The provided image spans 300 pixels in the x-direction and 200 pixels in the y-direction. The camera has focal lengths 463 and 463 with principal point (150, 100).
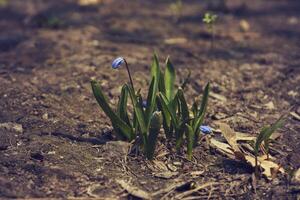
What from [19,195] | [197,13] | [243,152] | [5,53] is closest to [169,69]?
[243,152]

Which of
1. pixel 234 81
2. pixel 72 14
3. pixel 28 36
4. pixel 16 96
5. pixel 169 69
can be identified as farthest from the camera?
pixel 72 14

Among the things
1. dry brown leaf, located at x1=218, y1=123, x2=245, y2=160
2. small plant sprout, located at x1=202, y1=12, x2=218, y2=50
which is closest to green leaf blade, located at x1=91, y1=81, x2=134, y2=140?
dry brown leaf, located at x1=218, y1=123, x2=245, y2=160

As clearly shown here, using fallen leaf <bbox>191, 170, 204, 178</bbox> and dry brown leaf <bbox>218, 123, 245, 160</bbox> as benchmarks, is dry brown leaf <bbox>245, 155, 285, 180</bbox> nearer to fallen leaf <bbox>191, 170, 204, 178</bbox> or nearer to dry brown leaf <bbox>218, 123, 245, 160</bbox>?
dry brown leaf <bbox>218, 123, 245, 160</bbox>

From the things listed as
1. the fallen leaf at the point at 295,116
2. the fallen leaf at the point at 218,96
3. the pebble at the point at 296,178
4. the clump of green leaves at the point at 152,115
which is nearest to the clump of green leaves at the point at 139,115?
the clump of green leaves at the point at 152,115

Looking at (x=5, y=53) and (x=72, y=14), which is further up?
(x=72, y=14)

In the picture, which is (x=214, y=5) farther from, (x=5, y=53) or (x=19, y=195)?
(x=19, y=195)

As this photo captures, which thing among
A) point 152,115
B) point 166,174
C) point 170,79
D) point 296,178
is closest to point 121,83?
point 170,79
